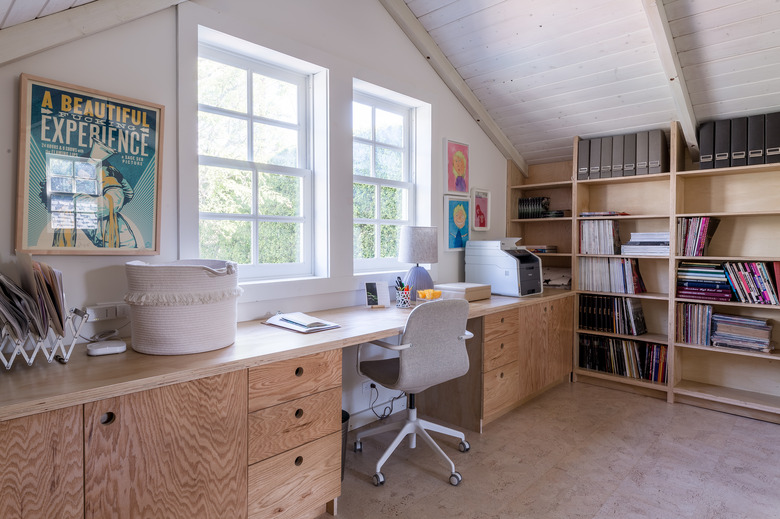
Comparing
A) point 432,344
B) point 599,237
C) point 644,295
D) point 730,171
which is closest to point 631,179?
point 599,237

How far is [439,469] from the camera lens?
7.63 feet

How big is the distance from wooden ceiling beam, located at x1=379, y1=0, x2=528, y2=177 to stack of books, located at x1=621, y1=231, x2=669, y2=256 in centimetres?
117

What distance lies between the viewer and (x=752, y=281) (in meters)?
2.98

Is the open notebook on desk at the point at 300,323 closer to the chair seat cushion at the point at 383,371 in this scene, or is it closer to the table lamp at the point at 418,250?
the chair seat cushion at the point at 383,371

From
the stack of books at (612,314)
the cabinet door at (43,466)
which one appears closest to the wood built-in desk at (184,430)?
the cabinet door at (43,466)

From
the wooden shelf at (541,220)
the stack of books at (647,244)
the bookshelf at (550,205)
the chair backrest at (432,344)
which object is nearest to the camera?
the chair backrest at (432,344)

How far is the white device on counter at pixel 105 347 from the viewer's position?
5.16 feet

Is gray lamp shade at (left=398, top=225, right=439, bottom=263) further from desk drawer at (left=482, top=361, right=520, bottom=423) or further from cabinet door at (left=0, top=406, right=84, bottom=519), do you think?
cabinet door at (left=0, top=406, right=84, bottom=519)

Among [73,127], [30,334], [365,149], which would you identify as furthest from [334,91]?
[30,334]

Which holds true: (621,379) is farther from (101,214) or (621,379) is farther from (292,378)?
(101,214)

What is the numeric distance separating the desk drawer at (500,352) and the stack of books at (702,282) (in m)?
1.33

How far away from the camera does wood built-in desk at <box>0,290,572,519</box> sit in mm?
1188

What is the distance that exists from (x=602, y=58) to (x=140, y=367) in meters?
3.02

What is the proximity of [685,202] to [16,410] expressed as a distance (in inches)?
158
